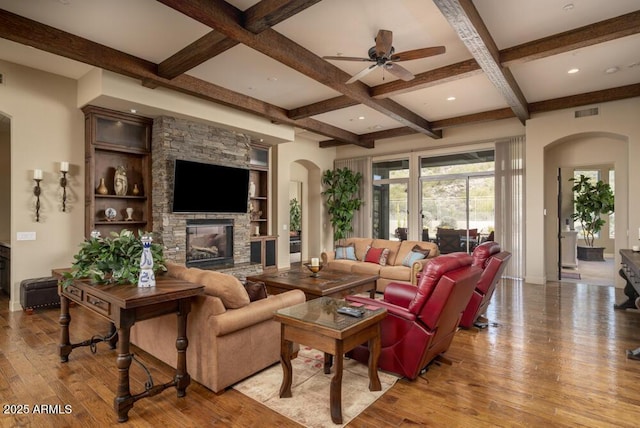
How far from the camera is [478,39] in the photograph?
11.8ft

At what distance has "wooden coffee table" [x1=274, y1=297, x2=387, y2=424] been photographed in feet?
7.16

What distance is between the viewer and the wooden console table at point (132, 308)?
2.24 metres

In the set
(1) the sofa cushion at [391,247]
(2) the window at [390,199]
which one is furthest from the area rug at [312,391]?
(2) the window at [390,199]

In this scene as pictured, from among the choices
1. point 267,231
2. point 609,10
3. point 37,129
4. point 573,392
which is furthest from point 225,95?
point 573,392

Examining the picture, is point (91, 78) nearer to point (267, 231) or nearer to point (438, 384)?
point (267, 231)

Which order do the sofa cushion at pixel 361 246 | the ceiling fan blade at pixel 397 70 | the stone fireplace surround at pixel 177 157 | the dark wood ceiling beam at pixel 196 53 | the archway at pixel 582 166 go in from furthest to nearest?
the sofa cushion at pixel 361 246 → the archway at pixel 582 166 → the stone fireplace surround at pixel 177 157 → the ceiling fan blade at pixel 397 70 → the dark wood ceiling beam at pixel 196 53

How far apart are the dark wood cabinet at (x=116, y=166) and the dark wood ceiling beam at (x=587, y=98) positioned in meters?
7.06

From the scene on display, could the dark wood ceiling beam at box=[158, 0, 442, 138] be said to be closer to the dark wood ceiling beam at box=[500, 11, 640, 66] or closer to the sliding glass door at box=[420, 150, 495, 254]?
the dark wood ceiling beam at box=[500, 11, 640, 66]

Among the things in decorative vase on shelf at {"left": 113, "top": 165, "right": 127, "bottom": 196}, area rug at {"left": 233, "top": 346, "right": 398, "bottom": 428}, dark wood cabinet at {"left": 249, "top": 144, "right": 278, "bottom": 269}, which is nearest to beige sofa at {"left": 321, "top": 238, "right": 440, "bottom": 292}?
dark wood cabinet at {"left": 249, "top": 144, "right": 278, "bottom": 269}

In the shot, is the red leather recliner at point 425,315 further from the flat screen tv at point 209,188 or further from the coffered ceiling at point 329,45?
the flat screen tv at point 209,188

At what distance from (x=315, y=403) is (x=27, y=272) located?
15.8 ft

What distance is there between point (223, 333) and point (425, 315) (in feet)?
4.93

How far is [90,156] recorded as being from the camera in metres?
5.24

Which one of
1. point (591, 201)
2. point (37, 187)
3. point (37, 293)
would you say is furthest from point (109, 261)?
point (591, 201)
